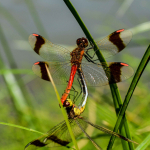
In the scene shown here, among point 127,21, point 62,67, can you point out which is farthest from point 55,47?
point 127,21

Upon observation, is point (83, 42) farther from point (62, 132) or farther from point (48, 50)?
point (62, 132)

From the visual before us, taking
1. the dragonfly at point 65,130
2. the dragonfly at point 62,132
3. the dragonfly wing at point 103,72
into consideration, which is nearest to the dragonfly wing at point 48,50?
the dragonfly wing at point 103,72

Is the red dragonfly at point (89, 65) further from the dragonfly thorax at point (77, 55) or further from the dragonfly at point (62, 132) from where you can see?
the dragonfly at point (62, 132)

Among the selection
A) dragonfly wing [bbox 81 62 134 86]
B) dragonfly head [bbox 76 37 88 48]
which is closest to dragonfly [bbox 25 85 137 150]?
dragonfly wing [bbox 81 62 134 86]

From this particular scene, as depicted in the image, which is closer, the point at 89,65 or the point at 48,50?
the point at 89,65

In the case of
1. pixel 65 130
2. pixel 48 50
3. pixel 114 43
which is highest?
pixel 48 50

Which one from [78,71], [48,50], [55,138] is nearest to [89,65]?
[78,71]

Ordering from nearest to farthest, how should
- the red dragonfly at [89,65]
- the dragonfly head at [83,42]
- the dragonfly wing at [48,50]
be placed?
the red dragonfly at [89,65]
the dragonfly head at [83,42]
the dragonfly wing at [48,50]

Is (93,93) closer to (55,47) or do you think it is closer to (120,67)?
(55,47)
